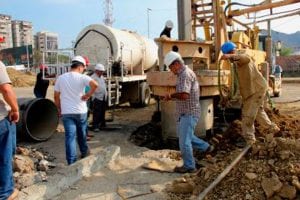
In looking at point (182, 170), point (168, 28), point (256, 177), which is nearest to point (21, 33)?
point (168, 28)

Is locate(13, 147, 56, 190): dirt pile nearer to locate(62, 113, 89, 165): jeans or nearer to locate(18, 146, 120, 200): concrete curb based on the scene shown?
locate(18, 146, 120, 200): concrete curb

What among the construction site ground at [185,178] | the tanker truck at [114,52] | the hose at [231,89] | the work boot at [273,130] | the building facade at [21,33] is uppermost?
the building facade at [21,33]

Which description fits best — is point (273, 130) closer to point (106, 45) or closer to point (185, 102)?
point (185, 102)

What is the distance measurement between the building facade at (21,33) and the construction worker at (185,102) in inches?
3895

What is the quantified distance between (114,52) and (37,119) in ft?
12.6

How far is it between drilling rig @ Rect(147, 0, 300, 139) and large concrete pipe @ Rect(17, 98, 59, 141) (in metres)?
2.28

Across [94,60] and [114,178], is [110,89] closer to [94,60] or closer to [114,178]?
[94,60]

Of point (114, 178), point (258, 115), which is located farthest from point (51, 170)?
point (258, 115)

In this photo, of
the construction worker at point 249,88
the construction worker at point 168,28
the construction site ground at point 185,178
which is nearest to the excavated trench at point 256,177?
the construction site ground at point 185,178

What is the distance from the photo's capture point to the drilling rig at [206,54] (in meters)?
8.25

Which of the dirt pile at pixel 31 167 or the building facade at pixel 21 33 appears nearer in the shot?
the dirt pile at pixel 31 167

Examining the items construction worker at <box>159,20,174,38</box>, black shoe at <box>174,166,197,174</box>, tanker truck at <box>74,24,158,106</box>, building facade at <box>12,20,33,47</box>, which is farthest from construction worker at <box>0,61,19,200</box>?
building facade at <box>12,20,33,47</box>

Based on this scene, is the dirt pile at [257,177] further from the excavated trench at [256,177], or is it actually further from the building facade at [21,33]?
the building facade at [21,33]

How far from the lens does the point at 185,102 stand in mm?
5961
